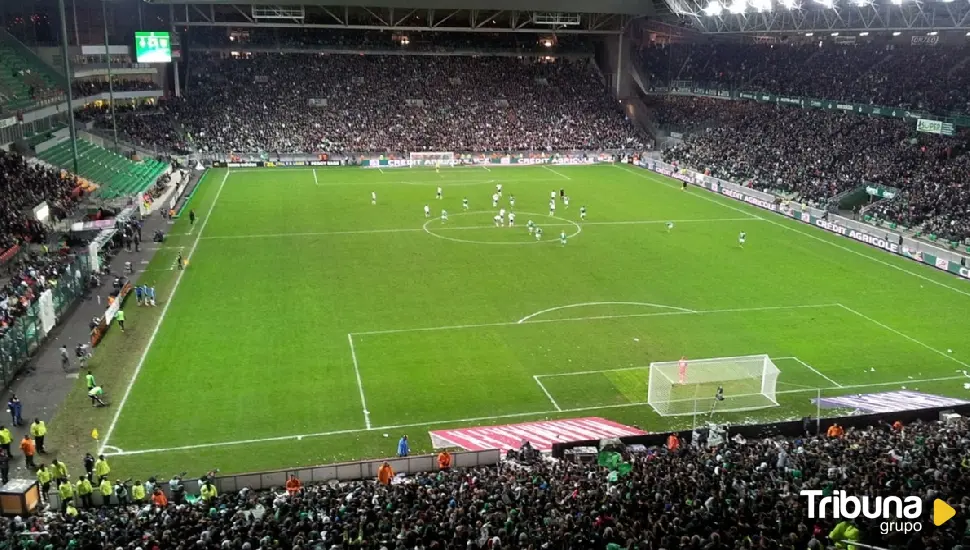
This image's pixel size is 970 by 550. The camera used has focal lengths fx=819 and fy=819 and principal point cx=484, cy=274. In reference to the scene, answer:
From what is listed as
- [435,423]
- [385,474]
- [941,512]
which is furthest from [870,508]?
[435,423]

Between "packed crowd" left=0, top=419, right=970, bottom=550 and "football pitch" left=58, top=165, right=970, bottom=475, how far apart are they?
4.93m

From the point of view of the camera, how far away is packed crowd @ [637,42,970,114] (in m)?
58.6

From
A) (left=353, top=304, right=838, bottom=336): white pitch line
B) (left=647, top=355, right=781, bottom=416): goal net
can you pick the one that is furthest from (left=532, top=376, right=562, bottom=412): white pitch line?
(left=353, top=304, right=838, bottom=336): white pitch line

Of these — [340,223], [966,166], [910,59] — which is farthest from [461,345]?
[910,59]

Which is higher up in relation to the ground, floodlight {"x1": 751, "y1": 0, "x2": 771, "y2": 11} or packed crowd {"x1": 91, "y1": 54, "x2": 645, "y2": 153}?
floodlight {"x1": 751, "y1": 0, "x2": 771, "y2": 11}

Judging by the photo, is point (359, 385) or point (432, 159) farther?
point (432, 159)

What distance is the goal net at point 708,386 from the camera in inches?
997

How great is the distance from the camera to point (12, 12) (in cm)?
6450

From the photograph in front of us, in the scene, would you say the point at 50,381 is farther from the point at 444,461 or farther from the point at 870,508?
the point at 870,508

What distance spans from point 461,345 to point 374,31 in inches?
2786

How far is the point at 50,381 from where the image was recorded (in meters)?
25.9

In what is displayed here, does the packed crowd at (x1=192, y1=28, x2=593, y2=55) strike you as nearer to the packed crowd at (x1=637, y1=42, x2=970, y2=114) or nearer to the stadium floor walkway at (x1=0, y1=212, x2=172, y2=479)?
the packed crowd at (x1=637, y1=42, x2=970, y2=114)

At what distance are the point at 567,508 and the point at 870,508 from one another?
204 inches

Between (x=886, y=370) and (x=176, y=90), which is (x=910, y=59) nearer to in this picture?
(x=886, y=370)
